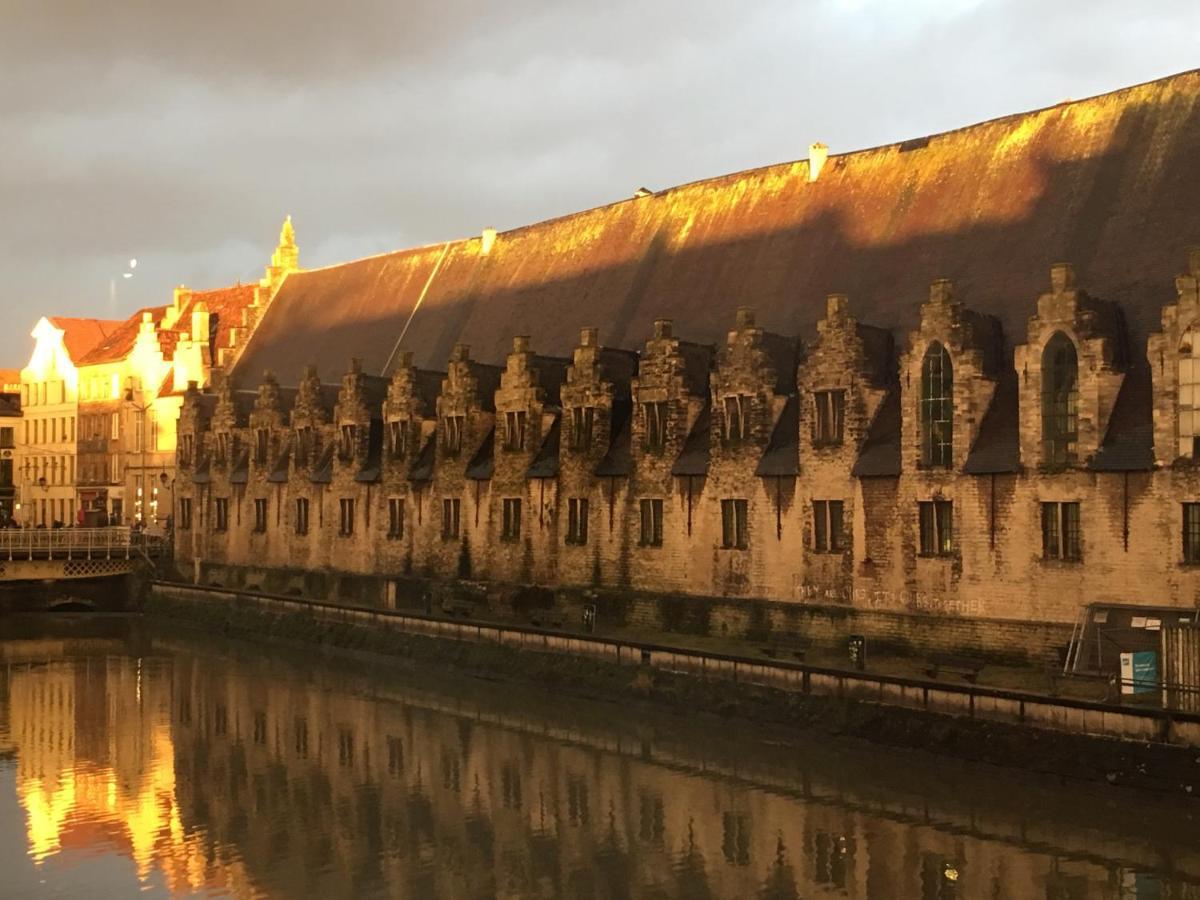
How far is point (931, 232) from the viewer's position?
44.4 metres

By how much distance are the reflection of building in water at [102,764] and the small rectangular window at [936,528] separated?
753 inches

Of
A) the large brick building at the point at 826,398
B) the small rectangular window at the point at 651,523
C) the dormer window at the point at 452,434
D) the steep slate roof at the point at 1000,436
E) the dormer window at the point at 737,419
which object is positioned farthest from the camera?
the dormer window at the point at 452,434

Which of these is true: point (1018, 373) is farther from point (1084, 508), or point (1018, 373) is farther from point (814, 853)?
point (814, 853)

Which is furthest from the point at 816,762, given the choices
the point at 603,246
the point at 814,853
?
the point at 603,246

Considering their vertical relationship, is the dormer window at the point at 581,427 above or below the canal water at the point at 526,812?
above

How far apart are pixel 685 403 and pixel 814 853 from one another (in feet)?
67.6

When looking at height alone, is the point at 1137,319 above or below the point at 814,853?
above

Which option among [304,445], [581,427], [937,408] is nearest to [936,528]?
[937,408]

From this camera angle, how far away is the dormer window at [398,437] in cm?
5759

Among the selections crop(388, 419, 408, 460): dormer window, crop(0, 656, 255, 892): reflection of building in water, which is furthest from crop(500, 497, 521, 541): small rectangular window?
crop(0, 656, 255, 892): reflection of building in water

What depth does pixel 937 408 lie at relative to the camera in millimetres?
37156

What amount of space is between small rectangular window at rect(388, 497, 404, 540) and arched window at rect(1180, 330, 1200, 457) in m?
33.2

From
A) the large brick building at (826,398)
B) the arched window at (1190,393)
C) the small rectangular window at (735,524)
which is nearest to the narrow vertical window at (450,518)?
the large brick building at (826,398)

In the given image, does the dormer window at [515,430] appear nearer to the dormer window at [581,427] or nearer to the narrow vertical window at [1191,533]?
the dormer window at [581,427]
